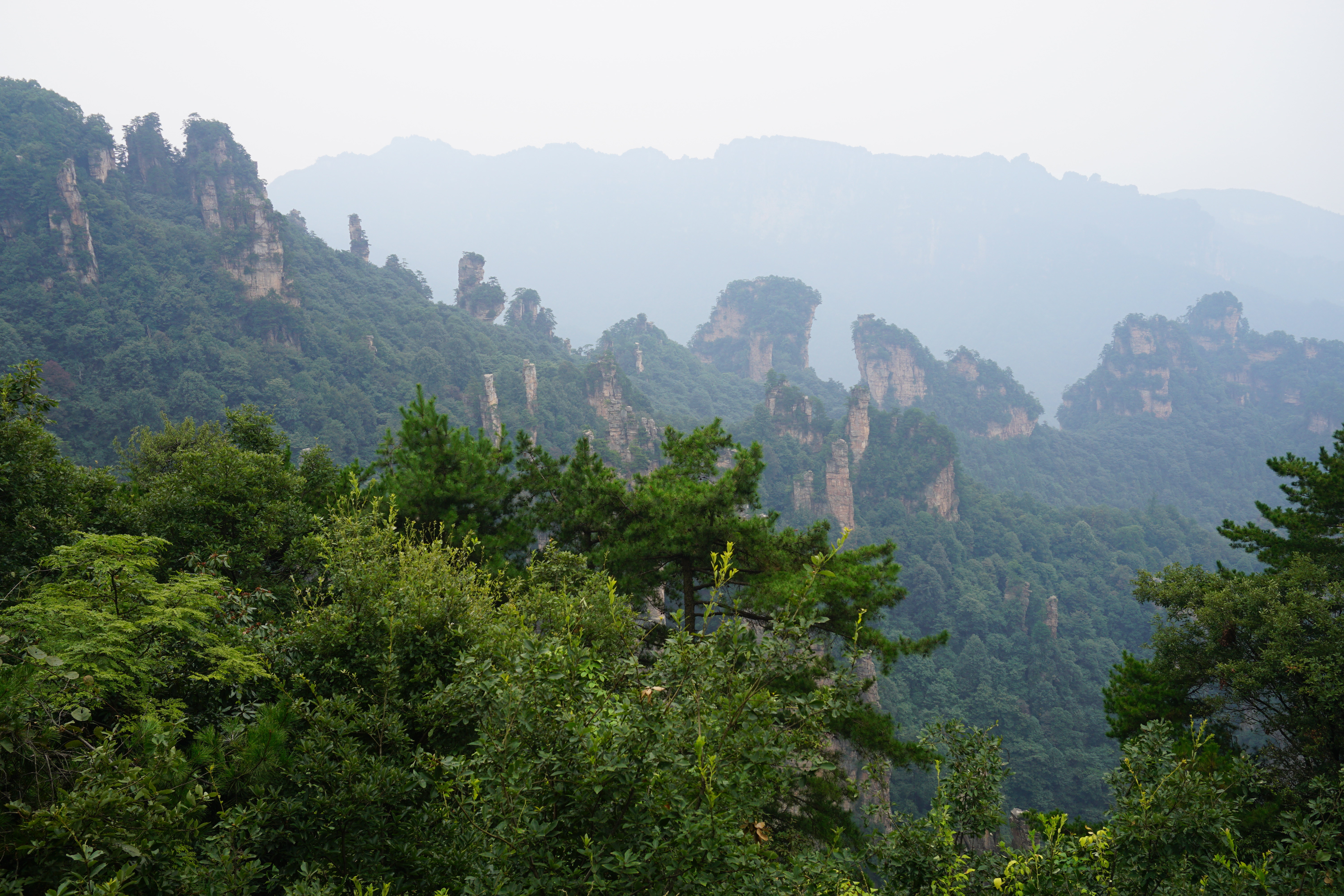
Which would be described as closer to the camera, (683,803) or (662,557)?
(683,803)

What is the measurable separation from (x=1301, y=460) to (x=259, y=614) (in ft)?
61.1

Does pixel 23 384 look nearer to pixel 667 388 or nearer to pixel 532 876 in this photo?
pixel 532 876

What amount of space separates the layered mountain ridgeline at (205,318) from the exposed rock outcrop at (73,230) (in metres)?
0.09

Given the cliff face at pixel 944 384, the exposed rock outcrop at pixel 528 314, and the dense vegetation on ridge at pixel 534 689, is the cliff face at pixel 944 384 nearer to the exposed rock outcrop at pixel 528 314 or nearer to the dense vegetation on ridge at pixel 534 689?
the exposed rock outcrop at pixel 528 314

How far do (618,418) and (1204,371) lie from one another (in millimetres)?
100344

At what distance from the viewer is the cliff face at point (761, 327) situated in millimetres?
105125

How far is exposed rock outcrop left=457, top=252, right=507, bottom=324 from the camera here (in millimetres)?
69688

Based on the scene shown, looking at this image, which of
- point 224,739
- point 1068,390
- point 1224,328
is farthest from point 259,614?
point 1224,328

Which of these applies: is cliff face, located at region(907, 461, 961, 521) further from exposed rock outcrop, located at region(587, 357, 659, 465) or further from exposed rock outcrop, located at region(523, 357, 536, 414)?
exposed rock outcrop, located at region(523, 357, 536, 414)

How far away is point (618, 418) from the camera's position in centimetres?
5019

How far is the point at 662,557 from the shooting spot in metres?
11.8

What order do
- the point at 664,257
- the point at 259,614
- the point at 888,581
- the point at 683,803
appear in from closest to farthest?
1. the point at 683,803
2. the point at 259,614
3. the point at 888,581
4. the point at 664,257

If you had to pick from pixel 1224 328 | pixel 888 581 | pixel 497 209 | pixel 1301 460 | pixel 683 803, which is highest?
pixel 497 209

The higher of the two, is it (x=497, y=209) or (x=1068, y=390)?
(x=497, y=209)
